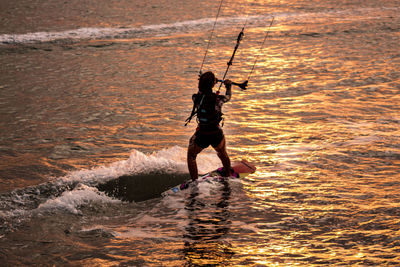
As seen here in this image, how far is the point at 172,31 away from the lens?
131ft

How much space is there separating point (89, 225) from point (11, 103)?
40.6 ft

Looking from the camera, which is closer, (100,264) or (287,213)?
(100,264)

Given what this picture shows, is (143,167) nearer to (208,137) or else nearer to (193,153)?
(193,153)

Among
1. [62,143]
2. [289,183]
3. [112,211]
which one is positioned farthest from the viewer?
[62,143]

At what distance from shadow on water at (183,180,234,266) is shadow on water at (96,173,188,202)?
885 mm

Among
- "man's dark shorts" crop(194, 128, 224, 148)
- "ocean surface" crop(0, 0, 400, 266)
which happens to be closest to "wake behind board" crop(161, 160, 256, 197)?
"ocean surface" crop(0, 0, 400, 266)

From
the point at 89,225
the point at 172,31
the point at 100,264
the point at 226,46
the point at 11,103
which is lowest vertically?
the point at 100,264

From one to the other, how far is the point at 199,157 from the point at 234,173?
2.08 metres

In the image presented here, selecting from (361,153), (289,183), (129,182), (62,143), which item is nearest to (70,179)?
(129,182)

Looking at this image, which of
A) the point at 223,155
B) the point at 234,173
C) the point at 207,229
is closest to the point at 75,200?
the point at 207,229

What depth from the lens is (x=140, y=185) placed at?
38.8 ft

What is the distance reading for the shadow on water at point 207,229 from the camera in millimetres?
8352

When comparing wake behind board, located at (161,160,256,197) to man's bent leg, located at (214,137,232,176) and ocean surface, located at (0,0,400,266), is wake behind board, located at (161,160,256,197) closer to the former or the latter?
ocean surface, located at (0,0,400,266)

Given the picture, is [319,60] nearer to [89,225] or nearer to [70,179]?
[70,179]
